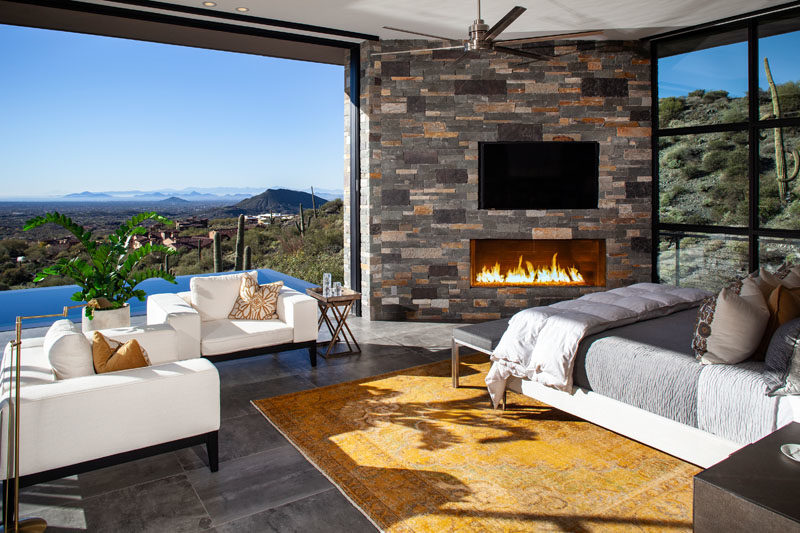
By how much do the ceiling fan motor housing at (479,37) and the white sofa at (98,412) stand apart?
101 inches

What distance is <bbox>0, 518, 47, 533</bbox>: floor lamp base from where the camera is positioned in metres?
2.45

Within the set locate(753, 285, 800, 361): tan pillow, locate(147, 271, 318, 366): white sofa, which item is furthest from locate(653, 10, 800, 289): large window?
locate(147, 271, 318, 366): white sofa

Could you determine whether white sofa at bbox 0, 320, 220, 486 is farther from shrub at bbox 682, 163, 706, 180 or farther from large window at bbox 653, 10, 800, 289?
shrub at bbox 682, 163, 706, 180

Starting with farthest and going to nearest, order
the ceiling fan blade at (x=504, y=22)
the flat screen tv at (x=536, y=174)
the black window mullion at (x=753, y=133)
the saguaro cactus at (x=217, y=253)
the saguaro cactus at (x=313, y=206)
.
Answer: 1. the saguaro cactus at (x=313, y=206)
2. the saguaro cactus at (x=217, y=253)
3. the flat screen tv at (x=536, y=174)
4. the black window mullion at (x=753, y=133)
5. the ceiling fan blade at (x=504, y=22)

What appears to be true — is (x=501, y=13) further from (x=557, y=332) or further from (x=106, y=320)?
(x=106, y=320)

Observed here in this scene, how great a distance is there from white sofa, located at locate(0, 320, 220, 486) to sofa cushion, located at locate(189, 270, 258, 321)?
1652mm

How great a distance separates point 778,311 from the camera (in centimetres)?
295

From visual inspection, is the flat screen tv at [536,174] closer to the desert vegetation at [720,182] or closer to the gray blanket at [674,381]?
the desert vegetation at [720,182]

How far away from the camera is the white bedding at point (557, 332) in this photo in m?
3.49

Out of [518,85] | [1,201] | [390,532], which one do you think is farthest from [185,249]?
[390,532]

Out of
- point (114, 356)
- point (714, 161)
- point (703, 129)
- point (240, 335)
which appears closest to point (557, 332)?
point (240, 335)

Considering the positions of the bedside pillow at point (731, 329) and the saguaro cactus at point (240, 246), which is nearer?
the bedside pillow at point (731, 329)

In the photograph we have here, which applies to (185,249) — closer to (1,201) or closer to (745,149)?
(1,201)

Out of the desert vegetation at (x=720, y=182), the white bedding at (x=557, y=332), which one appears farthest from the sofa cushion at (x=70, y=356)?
the desert vegetation at (x=720, y=182)
